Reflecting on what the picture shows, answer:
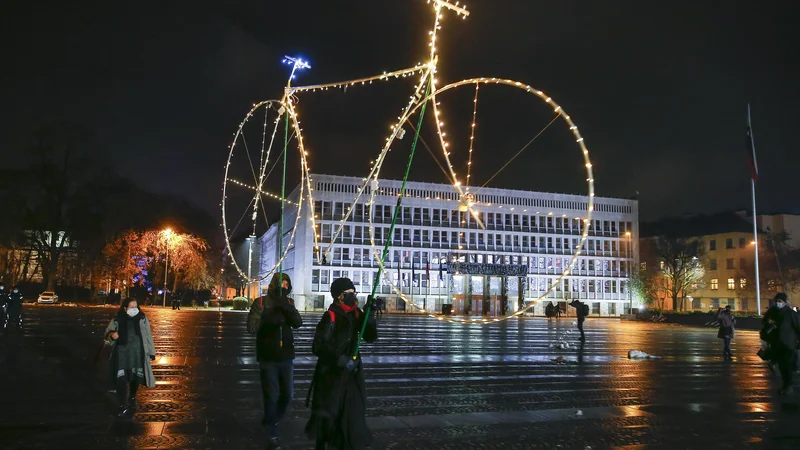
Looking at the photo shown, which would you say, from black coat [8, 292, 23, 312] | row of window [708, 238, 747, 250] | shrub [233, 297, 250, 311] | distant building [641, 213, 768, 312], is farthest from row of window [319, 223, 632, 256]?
black coat [8, 292, 23, 312]

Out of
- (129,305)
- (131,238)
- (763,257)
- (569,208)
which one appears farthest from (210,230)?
(129,305)

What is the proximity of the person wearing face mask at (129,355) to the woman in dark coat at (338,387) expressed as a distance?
449cm

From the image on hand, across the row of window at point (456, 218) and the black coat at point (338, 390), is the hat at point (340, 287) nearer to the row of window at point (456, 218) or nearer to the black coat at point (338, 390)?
the black coat at point (338, 390)

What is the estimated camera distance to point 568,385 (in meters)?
14.3

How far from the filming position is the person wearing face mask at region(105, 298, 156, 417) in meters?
9.81

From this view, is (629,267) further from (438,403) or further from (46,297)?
(438,403)

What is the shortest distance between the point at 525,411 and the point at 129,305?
6.89m

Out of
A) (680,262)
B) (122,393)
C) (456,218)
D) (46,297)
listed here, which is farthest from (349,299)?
(456,218)

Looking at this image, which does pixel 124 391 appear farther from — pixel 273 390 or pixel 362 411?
pixel 362 411

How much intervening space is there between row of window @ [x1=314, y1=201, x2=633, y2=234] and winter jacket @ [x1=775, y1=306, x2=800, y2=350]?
2828 inches

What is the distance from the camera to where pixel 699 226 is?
341 feet

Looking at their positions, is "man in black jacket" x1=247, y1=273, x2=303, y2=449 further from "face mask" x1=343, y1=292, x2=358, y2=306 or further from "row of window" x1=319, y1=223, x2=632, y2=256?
"row of window" x1=319, y1=223, x2=632, y2=256

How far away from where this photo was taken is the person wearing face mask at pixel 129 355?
386 inches

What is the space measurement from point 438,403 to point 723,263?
314 feet
